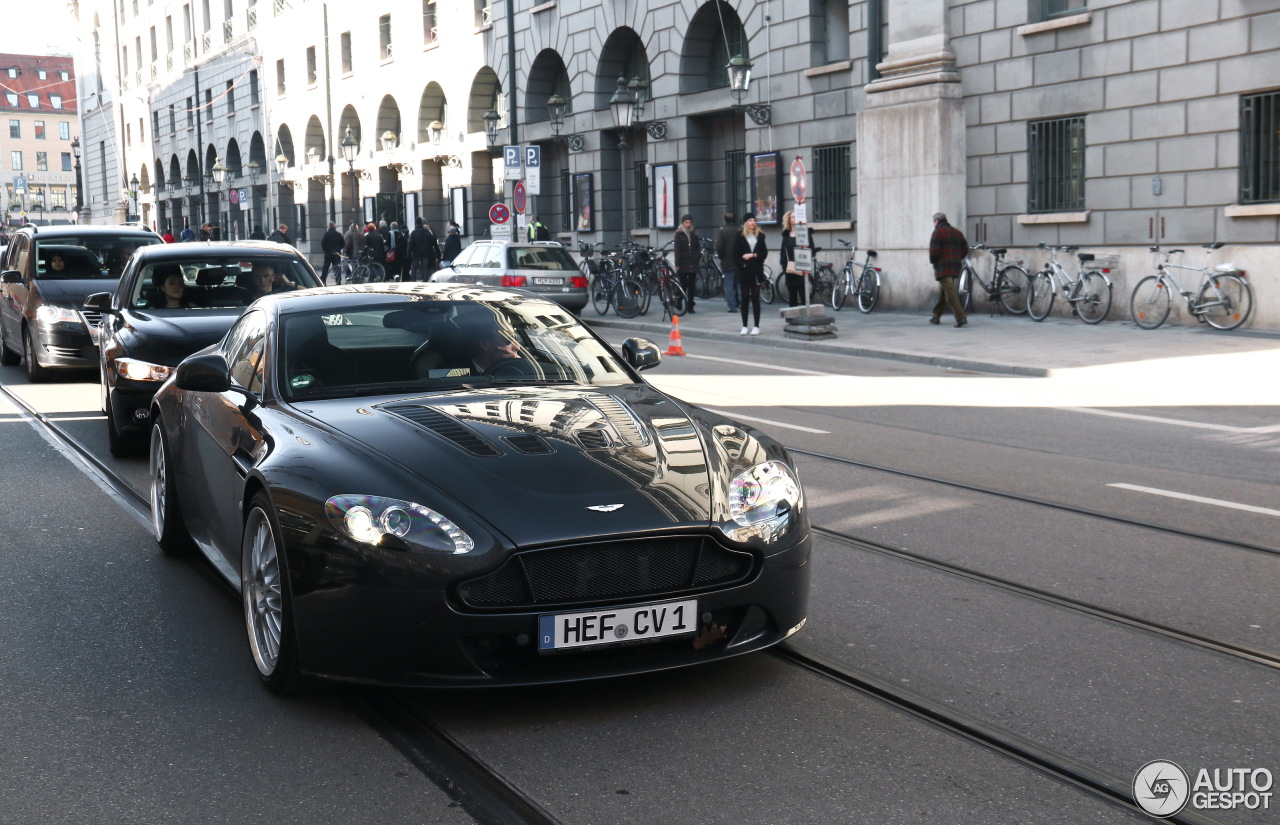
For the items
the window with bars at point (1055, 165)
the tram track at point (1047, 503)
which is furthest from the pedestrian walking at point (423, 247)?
the tram track at point (1047, 503)

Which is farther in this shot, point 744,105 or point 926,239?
point 744,105

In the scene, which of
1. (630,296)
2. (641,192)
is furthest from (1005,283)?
(641,192)

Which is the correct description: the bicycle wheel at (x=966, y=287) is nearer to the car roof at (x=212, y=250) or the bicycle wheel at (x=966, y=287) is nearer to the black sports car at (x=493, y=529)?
Answer: the car roof at (x=212, y=250)

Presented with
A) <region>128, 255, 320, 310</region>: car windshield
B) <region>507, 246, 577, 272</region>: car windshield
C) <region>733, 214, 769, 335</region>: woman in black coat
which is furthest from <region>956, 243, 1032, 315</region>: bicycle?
<region>128, 255, 320, 310</region>: car windshield

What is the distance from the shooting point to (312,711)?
4.59 meters

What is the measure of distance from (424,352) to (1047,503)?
12.7 feet

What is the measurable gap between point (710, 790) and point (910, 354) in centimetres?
1410

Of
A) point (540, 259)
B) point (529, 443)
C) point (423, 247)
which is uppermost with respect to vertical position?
point (423, 247)

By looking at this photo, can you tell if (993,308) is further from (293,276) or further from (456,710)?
(456,710)

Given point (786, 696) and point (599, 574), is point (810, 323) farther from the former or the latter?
point (599, 574)

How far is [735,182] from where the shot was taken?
105ft

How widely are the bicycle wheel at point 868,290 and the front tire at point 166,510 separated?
18.9 meters

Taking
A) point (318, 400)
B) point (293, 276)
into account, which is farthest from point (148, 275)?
point (318, 400)

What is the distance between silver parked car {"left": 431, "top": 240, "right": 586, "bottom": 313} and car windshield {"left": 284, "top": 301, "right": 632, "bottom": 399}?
1880 centimetres
